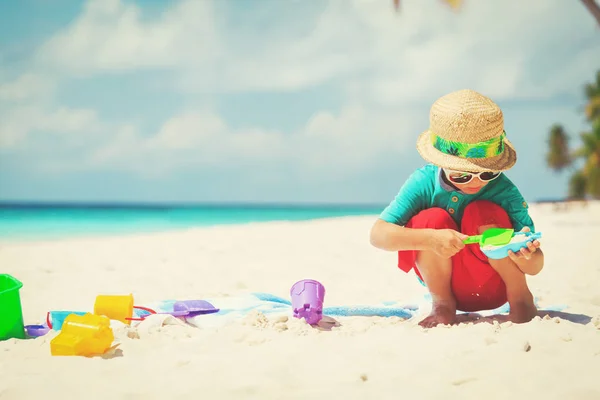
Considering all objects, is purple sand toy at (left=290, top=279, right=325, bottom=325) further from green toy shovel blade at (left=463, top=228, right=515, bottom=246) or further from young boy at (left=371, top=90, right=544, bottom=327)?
green toy shovel blade at (left=463, top=228, right=515, bottom=246)

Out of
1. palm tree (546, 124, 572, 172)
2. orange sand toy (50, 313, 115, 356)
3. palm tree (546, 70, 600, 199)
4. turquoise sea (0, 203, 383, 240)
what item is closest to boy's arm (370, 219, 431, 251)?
orange sand toy (50, 313, 115, 356)

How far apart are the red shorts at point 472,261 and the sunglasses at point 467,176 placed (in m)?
0.13

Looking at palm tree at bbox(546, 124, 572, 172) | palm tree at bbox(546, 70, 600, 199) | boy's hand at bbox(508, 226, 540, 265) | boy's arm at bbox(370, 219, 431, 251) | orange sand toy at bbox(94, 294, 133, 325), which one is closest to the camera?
boy's hand at bbox(508, 226, 540, 265)

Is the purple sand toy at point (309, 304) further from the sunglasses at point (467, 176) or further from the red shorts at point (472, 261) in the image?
the sunglasses at point (467, 176)

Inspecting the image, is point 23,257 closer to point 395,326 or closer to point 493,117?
point 395,326

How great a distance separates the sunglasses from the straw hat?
0.11 ft

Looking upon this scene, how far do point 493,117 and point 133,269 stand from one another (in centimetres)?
321

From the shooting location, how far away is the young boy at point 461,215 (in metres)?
2.18

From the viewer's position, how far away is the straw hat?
2166mm

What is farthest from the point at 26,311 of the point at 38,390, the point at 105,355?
the point at 38,390

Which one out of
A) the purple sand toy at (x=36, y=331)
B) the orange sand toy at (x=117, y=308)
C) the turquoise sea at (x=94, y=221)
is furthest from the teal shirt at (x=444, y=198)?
the turquoise sea at (x=94, y=221)

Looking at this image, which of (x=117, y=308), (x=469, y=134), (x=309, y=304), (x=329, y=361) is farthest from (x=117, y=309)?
(x=469, y=134)

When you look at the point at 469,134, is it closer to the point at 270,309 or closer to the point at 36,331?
the point at 270,309

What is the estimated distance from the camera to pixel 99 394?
159cm
